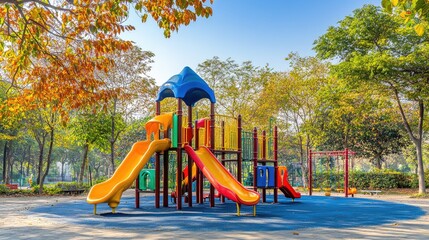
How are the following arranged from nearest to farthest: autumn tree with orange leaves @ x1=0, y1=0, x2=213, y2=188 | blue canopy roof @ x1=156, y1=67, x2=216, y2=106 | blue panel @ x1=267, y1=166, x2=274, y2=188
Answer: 1. autumn tree with orange leaves @ x1=0, y1=0, x2=213, y2=188
2. blue canopy roof @ x1=156, y1=67, x2=216, y2=106
3. blue panel @ x1=267, y1=166, x2=274, y2=188

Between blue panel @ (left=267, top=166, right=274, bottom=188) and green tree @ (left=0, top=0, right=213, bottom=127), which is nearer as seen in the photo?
green tree @ (left=0, top=0, right=213, bottom=127)

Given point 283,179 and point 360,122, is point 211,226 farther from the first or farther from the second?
point 360,122

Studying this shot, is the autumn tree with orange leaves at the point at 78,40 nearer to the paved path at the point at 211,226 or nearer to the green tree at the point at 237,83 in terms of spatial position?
the paved path at the point at 211,226

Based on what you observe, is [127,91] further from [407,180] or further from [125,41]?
[407,180]

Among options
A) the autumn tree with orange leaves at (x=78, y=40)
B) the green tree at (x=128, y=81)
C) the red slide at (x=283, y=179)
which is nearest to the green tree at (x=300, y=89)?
the green tree at (x=128, y=81)

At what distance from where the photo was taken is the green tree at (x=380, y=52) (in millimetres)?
20902

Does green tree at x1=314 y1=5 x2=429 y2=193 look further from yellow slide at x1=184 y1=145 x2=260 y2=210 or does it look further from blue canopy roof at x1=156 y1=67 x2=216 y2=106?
yellow slide at x1=184 y1=145 x2=260 y2=210

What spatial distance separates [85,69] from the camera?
8.34 metres

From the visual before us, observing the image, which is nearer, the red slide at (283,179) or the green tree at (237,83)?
the red slide at (283,179)

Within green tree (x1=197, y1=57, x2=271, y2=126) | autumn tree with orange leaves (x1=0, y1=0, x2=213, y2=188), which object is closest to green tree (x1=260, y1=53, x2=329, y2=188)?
green tree (x1=197, y1=57, x2=271, y2=126)

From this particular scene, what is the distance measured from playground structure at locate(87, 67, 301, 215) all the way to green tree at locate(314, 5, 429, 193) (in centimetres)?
803

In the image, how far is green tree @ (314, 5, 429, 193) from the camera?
20902 millimetres

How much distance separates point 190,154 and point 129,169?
190 centimetres

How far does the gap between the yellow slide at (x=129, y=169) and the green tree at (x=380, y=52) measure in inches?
459
